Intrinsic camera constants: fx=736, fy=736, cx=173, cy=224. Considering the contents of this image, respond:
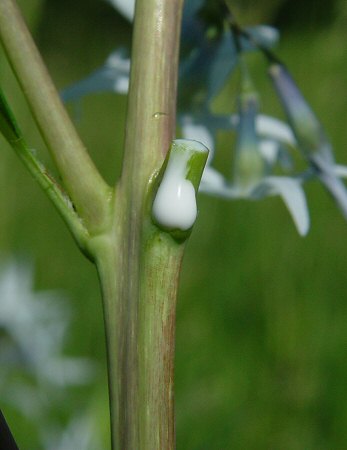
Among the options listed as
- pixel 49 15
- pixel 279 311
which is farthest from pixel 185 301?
pixel 49 15

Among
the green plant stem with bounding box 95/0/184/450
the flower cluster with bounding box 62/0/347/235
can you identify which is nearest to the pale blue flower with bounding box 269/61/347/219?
the flower cluster with bounding box 62/0/347/235

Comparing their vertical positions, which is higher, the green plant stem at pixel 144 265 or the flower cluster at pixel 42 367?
the green plant stem at pixel 144 265

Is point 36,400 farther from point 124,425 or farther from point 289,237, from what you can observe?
Result: point 124,425

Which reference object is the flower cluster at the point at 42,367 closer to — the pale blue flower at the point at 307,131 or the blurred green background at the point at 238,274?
the blurred green background at the point at 238,274

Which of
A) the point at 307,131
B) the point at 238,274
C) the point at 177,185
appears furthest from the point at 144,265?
the point at 238,274

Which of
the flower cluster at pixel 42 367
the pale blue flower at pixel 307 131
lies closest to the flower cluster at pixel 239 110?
the pale blue flower at pixel 307 131

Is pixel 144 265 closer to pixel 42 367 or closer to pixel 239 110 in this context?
pixel 239 110

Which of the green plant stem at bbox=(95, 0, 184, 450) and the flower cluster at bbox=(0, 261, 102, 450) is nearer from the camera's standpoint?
the green plant stem at bbox=(95, 0, 184, 450)

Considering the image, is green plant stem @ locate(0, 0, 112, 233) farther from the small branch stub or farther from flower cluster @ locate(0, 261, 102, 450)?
flower cluster @ locate(0, 261, 102, 450)
